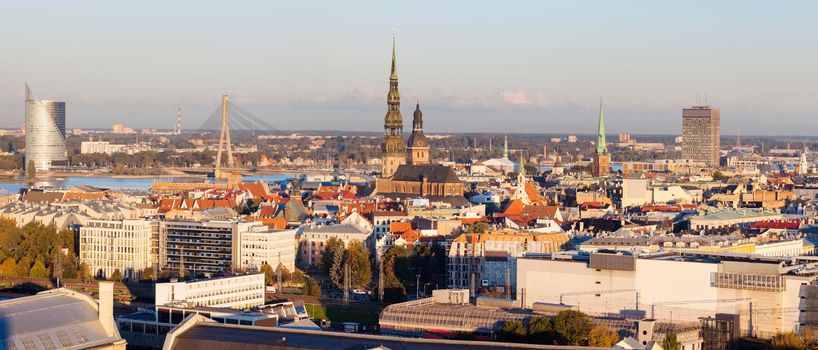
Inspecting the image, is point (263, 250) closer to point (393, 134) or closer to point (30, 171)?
point (393, 134)

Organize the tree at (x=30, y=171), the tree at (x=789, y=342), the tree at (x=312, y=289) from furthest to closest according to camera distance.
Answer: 1. the tree at (x=30, y=171)
2. the tree at (x=312, y=289)
3. the tree at (x=789, y=342)

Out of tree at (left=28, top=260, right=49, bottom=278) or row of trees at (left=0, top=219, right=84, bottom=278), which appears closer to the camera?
tree at (left=28, top=260, right=49, bottom=278)

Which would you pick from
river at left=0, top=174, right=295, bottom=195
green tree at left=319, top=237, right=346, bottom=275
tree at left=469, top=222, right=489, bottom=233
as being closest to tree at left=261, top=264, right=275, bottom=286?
green tree at left=319, top=237, right=346, bottom=275

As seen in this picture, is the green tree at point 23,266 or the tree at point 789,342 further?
the green tree at point 23,266

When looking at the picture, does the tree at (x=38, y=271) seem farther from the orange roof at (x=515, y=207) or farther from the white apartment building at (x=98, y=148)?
the white apartment building at (x=98, y=148)

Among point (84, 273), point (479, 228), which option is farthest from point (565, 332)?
point (84, 273)

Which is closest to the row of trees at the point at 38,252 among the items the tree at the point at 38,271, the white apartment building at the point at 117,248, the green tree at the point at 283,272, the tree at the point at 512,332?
the tree at the point at 38,271

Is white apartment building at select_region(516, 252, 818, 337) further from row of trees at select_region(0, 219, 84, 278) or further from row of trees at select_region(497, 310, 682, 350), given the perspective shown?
row of trees at select_region(0, 219, 84, 278)
